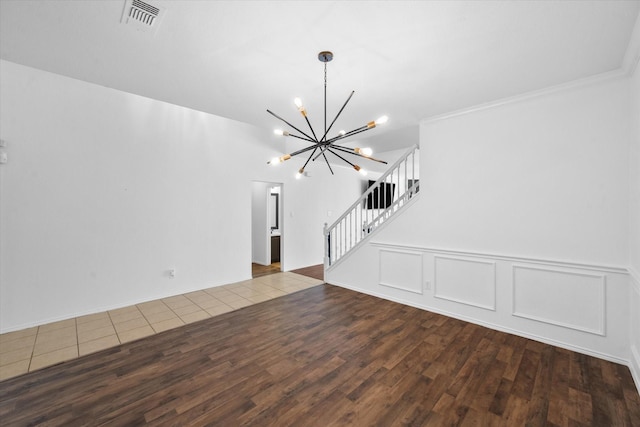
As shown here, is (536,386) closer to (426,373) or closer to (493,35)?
(426,373)

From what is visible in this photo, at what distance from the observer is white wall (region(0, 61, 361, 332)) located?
314cm

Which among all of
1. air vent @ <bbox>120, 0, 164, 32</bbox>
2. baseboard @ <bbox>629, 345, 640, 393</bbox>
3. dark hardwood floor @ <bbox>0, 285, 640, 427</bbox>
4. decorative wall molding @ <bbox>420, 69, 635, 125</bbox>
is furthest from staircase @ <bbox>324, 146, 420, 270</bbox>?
air vent @ <bbox>120, 0, 164, 32</bbox>

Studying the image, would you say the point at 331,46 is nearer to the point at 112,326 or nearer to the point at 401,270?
the point at 401,270

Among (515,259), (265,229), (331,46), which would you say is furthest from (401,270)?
(265,229)

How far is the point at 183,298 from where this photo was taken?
4.29 metres

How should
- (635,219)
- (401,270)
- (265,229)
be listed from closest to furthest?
(635,219)
(401,270)
(265,229)

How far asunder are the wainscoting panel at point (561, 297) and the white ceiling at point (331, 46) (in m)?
2.09

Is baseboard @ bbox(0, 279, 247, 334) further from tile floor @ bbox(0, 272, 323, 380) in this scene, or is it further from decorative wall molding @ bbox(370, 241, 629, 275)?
decorative wall molding @ bbox(370, 241, 629, 275)

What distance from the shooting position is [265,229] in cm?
679

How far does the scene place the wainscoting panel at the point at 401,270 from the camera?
4.00m

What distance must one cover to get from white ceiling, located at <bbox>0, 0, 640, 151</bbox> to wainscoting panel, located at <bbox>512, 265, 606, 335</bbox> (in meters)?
2.09

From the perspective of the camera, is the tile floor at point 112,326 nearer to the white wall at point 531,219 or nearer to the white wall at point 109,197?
the white wall at point 109,197

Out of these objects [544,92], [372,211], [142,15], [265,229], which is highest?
[142,15]

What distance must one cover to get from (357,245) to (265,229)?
290 centimetres
